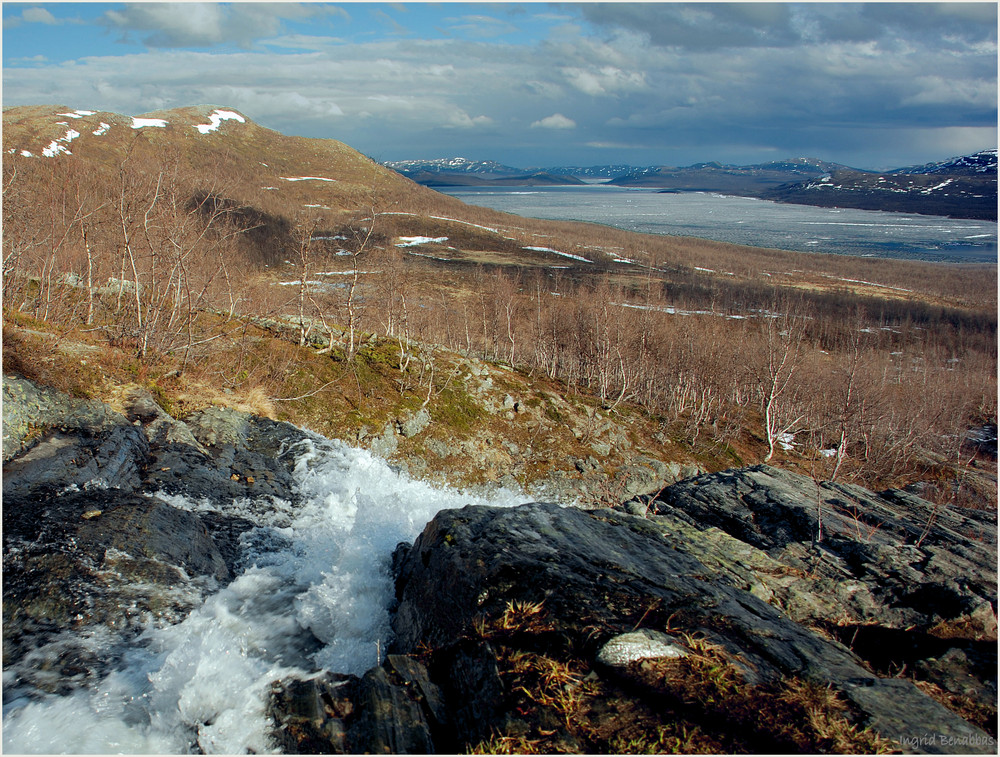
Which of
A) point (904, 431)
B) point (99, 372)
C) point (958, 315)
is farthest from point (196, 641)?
point (958, 315)

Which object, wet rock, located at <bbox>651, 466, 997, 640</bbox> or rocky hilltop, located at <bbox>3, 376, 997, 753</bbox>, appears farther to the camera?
wet rock, located at <bbox>651, 466, 997, 640</bbox>

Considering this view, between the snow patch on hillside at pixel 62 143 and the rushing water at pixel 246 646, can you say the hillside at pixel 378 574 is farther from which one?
the snow patch on hillside at pixel 62 143

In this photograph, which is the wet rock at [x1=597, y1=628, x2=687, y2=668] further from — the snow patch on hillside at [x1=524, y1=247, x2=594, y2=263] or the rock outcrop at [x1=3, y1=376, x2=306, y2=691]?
the snow patch on hillside at [x1=524, y1=247, x2=594, y2=263]

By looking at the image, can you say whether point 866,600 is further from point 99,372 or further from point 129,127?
point 129,127

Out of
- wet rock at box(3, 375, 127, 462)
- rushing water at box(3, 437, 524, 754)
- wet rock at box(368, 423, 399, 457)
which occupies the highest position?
wet rock at box(3, 375, 127, 462)

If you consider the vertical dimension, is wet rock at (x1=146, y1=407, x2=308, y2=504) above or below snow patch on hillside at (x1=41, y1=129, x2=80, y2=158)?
below

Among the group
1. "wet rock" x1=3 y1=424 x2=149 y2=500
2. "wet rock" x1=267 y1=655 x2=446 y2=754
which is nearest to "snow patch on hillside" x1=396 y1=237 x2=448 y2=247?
"wet rock" x1=3 y1=424 x2=149 y2=500

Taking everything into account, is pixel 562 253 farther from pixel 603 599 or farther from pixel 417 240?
pixel 603 599
